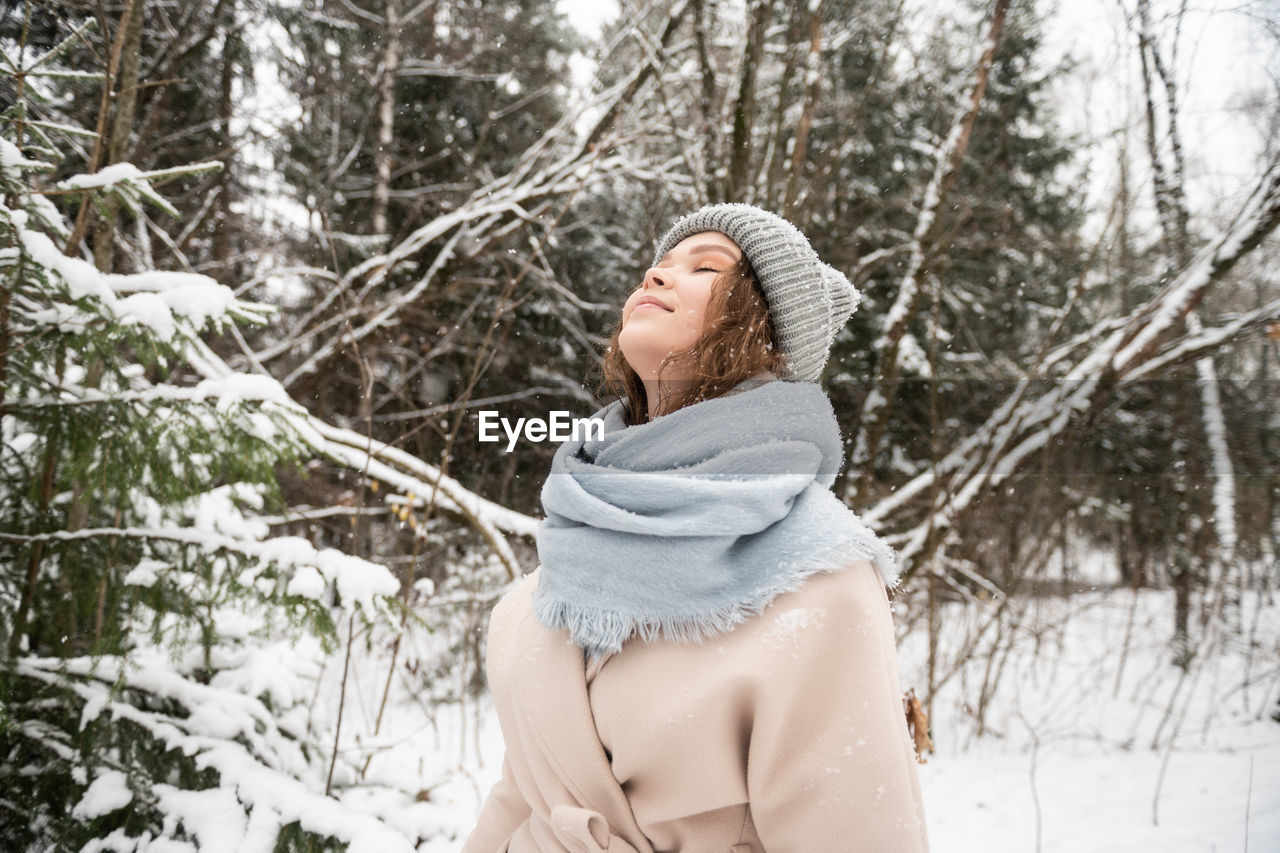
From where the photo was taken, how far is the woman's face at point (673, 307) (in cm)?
112

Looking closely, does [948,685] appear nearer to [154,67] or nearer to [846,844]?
[846,844]

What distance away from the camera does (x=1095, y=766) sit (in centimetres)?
395

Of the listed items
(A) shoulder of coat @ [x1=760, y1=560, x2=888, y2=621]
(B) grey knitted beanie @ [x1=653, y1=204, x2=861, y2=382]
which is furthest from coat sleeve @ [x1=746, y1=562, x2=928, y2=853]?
(B) grey knitted beanie @ [x1=653, y1=204, x2=861, y2=382]

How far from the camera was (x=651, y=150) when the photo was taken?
7141 mm

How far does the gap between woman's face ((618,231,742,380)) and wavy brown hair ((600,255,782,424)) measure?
0.02 metres

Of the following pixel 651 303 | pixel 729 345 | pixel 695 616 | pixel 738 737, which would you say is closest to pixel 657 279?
pixel 651 303

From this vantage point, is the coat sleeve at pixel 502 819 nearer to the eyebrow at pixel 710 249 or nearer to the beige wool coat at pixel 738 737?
the beige wool coat at pixel 738 737

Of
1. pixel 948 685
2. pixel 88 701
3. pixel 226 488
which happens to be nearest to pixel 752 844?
pixel 88 701

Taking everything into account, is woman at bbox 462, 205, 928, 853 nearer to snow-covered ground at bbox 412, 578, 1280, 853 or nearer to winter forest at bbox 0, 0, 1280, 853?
winter forest at bbox 0, 0, 1280, 853

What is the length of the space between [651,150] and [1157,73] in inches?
187

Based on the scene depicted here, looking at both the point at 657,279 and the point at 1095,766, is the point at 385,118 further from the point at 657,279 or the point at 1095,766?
the point at 1095,766

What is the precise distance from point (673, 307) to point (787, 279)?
0.26 metres

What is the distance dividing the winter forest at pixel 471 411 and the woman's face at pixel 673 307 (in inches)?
19.9

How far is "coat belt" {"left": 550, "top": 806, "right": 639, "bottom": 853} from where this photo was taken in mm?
957
